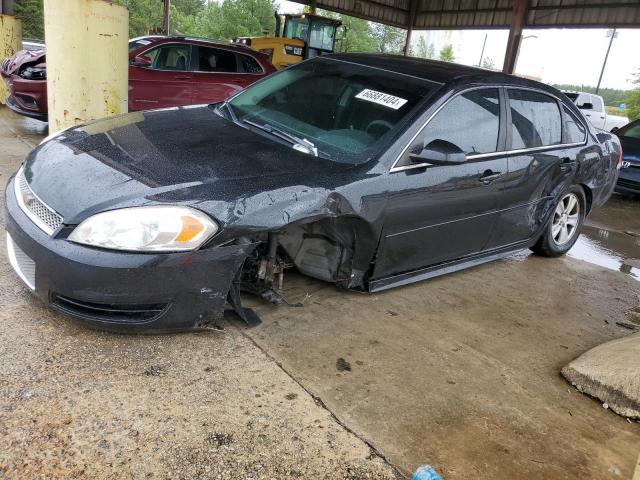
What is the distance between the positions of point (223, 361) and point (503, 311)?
2.03 metres

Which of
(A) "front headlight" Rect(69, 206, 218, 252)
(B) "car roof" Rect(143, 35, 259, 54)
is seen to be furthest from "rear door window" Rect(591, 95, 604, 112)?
(A) "front headlight" Rect(69, 206, 218, 252)

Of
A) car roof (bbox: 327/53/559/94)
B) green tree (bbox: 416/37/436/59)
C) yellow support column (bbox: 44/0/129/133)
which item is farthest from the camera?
green tree (bbox: 416/37/436/59)

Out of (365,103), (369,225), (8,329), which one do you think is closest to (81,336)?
(8,329)

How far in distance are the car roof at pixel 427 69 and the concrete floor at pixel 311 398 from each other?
150cm

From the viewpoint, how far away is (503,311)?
3.56 m

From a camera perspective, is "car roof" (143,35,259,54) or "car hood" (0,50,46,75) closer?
"car hood" (0,50,46,75)

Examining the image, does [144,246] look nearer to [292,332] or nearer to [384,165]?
[292,332]

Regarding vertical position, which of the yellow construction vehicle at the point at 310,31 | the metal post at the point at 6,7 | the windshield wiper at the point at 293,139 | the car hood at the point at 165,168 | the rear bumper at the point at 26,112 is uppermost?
the yellow construction vehicle at the point at 310,31

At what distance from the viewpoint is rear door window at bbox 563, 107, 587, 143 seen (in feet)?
14.1

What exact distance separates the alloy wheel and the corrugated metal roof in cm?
1434

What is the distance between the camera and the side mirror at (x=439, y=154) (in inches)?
117

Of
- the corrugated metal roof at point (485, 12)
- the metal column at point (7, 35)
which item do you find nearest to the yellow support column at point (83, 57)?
the metal column at point (7, 35)

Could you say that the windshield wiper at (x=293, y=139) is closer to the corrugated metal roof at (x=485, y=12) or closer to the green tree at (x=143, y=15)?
the corrugated metal roof at (x=485, y=12)

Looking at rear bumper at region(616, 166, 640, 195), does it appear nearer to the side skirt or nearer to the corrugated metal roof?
the side skirt
